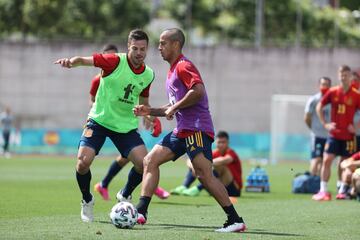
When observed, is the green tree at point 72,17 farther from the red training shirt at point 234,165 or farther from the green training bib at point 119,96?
the green training bib at point 119,96

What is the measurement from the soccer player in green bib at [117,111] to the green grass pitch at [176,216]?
2.30 feet

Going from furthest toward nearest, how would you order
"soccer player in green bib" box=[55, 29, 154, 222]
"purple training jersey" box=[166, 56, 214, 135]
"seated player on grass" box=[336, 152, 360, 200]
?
"seated player on grass" box=[336, 152, 360, 200]
"soccer player in green bib" box=[55, 29, 154, 222]
"purple training jersey" box=[166, 56, 214, 135]

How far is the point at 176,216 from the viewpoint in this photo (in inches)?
529

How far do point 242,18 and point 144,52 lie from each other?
4341 cm

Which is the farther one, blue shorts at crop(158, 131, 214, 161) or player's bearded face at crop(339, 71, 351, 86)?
player's bearded face at crop(339, 71, 351, 86)

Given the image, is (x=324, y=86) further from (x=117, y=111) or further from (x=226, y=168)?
(x=117, y=111)

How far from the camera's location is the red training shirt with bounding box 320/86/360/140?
18.3 meters

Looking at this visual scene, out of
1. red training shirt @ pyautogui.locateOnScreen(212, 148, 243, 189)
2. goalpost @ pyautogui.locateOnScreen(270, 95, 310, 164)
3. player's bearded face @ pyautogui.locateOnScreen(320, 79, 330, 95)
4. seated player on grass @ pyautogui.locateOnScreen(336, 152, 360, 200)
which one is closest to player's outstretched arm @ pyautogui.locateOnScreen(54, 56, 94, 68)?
seated player on grass @ pyautogui.locateOnScreen(336, 152, 360, 200)

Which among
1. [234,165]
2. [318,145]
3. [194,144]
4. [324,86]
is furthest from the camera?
[318,145]

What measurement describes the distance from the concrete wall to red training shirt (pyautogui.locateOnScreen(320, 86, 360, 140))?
28.0 metres

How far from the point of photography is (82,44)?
46.5 m

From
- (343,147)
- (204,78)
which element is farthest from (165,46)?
(204,78)

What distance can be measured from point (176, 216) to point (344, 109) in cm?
607

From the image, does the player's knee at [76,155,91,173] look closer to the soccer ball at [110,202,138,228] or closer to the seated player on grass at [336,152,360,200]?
the soccer ball at [110,202,138,228]
